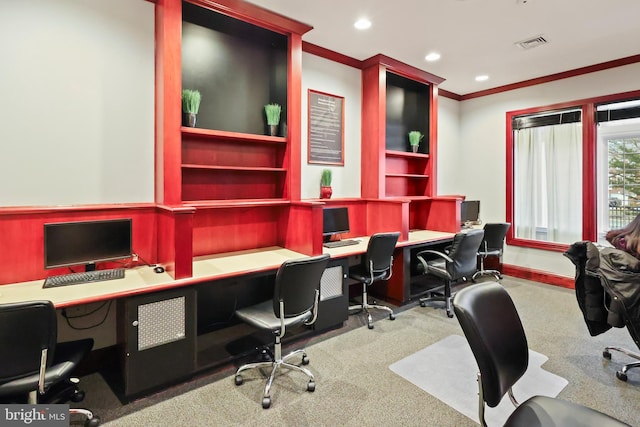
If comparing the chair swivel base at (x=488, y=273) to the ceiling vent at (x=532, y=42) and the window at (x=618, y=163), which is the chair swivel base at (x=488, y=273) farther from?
the ceiling vent at (x=532, y=42)

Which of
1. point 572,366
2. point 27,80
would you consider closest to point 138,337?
point 27,80

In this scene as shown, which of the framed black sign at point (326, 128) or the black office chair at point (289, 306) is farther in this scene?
the framed black sign at point (326, 128)

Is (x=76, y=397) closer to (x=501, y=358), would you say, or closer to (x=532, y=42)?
(x=501, y=358)

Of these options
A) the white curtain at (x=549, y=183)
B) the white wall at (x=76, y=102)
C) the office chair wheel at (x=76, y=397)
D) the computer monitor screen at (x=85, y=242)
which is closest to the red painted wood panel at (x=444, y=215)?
the white curtain at (x=549, y=183)

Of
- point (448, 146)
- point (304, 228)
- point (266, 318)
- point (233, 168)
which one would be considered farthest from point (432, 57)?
point (266, 318)

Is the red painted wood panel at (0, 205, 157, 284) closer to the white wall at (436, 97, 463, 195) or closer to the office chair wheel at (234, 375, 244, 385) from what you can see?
the office chair wheel at (234, 375, 244, 385)

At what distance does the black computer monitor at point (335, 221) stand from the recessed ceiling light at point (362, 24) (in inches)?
74.1

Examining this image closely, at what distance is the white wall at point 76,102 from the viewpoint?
89.8 inches

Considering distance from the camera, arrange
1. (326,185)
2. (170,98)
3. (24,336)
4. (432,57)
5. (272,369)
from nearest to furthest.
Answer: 1. (24,336)
2. (272,369)
3. (170,98)
4. (326,185)
5. (432,57)

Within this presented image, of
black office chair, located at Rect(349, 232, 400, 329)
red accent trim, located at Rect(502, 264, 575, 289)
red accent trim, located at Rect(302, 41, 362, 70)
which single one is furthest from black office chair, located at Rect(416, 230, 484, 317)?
red accent trim, located at Rect(302, 41, 362, 70)

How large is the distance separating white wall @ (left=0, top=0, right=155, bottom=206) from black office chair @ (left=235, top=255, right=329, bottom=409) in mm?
1408

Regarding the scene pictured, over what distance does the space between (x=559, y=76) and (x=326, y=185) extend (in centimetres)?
366

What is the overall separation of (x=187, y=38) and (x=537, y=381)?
156 inches

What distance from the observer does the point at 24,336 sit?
62.6 inches
